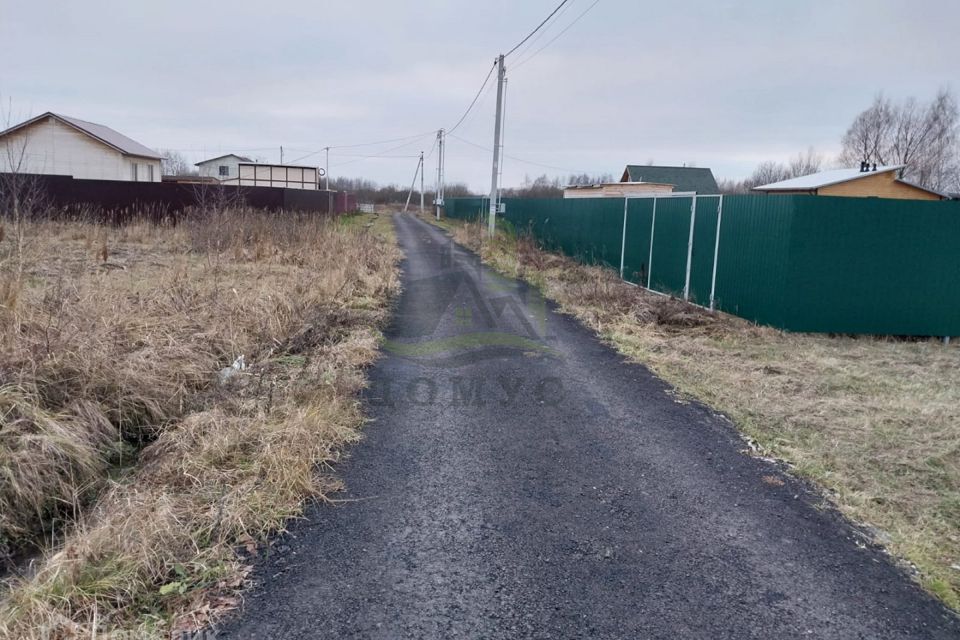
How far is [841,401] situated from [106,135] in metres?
35.1

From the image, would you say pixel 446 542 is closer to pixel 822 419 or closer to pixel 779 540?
pixel 779 540

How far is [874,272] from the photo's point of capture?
29.3 ft

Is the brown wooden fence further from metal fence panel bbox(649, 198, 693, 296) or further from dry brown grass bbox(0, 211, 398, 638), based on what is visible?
metal fence panel bbox(649, 198, 693, 296)

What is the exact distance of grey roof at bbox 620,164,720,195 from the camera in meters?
42.9

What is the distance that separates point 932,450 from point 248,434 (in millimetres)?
4891

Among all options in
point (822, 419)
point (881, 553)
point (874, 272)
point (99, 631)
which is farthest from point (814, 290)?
point (99, 631)

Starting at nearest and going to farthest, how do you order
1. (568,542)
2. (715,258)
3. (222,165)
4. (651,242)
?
1. (568,542)
2. (715,258)
3. (651,242)
4. (222,165)

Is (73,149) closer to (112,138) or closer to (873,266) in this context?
(112,138)

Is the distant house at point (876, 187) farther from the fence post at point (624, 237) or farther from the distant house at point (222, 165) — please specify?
the distant house at point (222, 165)

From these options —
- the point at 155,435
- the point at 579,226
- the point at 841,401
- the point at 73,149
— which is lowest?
the point at 155,435

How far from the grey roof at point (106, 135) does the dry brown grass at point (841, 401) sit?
1089 inches

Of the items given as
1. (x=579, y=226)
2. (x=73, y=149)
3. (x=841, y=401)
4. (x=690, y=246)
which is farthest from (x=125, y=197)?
(x=841, y=401)

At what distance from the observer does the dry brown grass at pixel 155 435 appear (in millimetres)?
2799

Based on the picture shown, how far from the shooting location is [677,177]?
4400 cm
